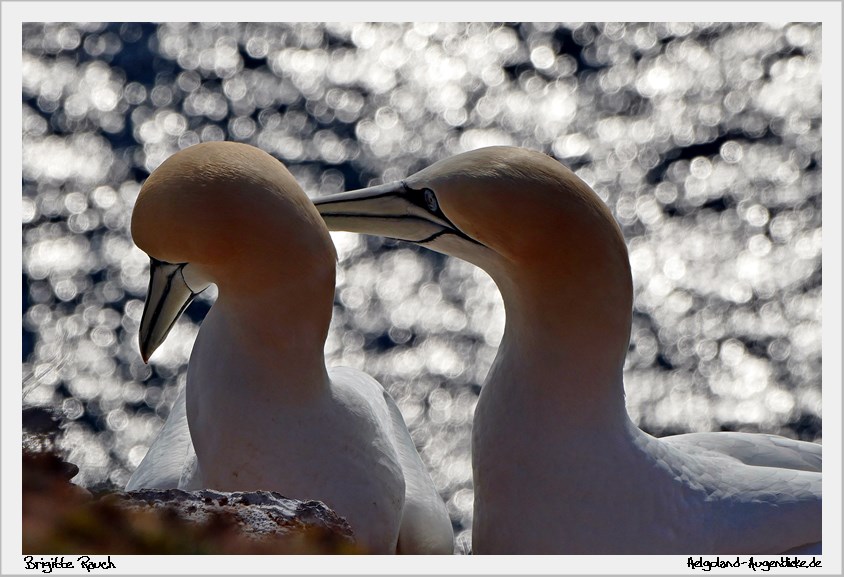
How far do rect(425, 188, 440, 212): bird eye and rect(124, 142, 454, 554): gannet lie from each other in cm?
38

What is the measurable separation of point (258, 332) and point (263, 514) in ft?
2.97

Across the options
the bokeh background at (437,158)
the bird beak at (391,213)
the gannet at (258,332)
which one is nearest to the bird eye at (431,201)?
the bird beak at (391,213)

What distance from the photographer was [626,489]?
416 cm

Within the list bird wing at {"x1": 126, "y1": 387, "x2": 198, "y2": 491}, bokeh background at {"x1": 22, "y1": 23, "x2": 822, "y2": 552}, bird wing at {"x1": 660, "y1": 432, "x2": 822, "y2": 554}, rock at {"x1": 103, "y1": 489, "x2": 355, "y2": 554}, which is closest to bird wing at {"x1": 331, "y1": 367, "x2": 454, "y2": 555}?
bird wing at {"x1": 126, "y1": 387, "x2": 198, "y2": 491}

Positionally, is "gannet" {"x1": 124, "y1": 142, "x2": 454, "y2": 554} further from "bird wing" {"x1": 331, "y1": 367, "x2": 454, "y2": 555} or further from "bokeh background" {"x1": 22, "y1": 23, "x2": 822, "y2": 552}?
"bokeh background" {"x1": 22, "y1": 23, "x2": 822, "y2": 552}

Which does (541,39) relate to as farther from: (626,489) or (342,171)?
(626,489)

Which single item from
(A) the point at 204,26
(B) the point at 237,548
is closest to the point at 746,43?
(A) the point at 204,26

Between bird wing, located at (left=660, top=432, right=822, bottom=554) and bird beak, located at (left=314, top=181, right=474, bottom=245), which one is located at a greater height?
bird beak, located at (left=314, top=181, right=474, bottom=245)

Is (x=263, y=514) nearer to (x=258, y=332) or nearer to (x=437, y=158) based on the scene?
(x=258, y=332)

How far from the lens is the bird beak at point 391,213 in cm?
427

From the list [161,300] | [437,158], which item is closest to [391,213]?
[161,300]

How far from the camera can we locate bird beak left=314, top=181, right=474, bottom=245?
427 centimetres

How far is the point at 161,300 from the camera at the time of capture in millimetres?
4086

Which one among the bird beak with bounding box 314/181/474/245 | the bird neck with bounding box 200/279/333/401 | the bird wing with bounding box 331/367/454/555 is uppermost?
the bird beak with bounding box 314/181/474/245
